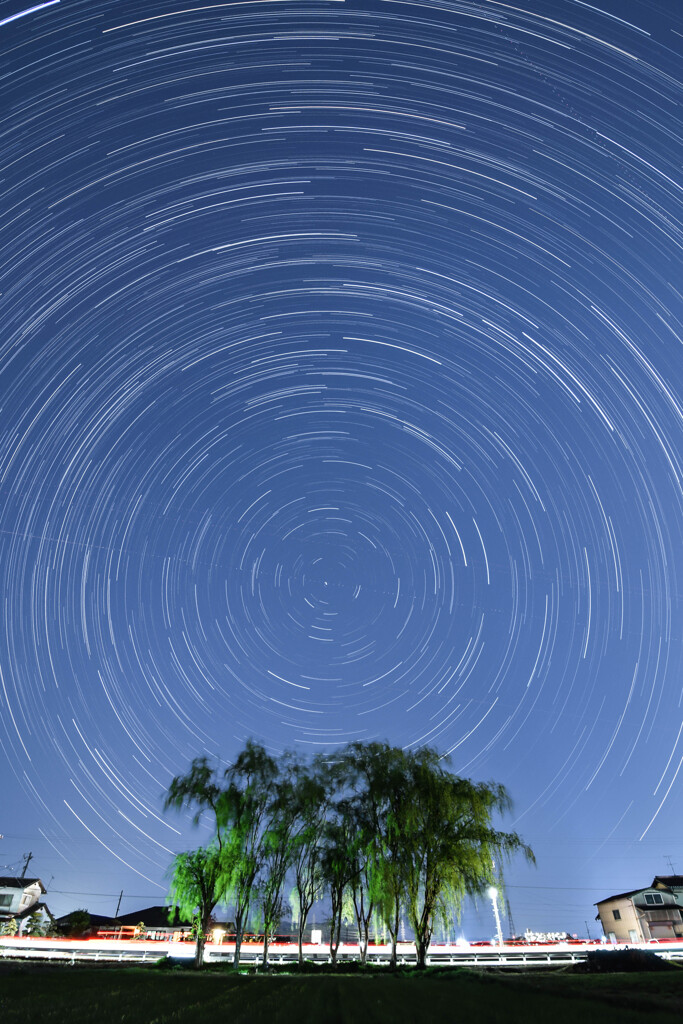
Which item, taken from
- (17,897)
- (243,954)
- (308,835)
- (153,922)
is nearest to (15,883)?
(17,897)

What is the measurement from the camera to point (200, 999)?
15898mm

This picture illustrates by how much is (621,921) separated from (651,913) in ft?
19.4

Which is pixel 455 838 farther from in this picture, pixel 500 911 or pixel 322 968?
pixel 500 911

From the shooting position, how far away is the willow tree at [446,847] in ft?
111

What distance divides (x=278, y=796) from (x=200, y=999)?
24749 mm

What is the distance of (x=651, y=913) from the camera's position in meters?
72.5

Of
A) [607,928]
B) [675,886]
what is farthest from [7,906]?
[675,886]

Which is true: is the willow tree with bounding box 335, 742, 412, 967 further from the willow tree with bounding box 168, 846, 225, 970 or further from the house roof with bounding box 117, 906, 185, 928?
the house roof with bounding box 117, 906, 185, 928

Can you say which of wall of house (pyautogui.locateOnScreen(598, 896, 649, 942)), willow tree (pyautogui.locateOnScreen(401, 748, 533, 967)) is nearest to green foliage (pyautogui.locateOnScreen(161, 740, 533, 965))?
willow tree (pyautogui.locateOnScreen(401, 748, 533, 967))

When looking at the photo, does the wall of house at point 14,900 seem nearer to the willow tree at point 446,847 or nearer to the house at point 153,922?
the house at point 153,922

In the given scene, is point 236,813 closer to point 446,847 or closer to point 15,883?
point 446,847

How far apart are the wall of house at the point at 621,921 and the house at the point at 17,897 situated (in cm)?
7734

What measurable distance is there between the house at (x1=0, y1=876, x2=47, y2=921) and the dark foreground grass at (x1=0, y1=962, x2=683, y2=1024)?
245ft

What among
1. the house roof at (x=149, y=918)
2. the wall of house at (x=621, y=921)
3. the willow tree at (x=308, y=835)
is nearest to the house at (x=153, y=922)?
the house roof at (x=149, y=918)
